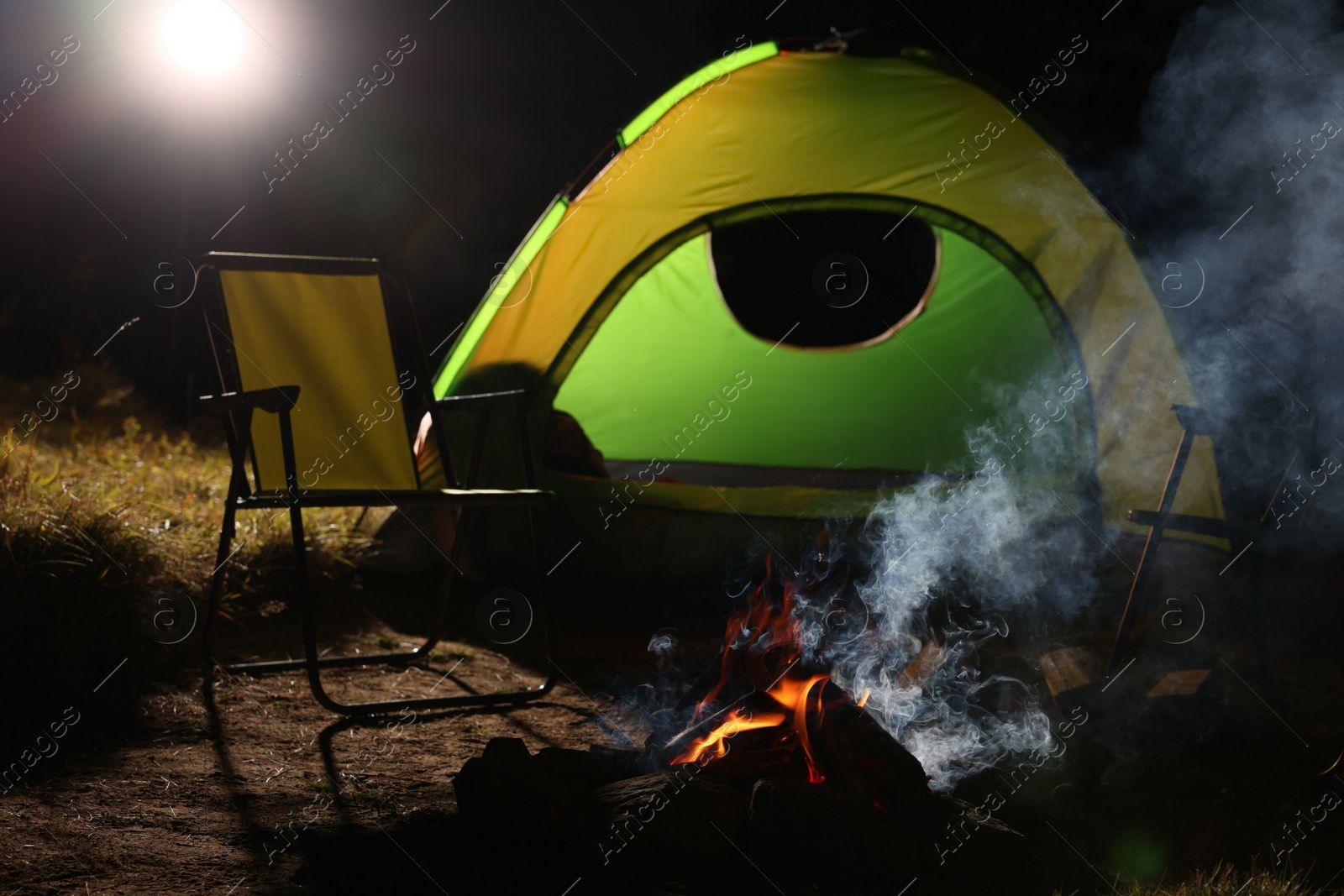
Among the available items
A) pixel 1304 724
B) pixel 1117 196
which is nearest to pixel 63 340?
pixel 1117 196

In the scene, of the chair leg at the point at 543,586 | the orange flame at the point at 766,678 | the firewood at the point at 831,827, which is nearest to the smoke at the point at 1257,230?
the orange flame at the point at 766,678

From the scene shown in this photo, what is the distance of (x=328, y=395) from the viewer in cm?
283

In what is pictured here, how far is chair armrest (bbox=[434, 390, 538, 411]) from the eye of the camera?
2729 mm

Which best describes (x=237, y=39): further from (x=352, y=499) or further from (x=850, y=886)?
(x=850, y=886)

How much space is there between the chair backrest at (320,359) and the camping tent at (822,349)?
2.80 feet

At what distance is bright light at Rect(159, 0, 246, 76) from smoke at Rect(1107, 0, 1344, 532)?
5.49 metres

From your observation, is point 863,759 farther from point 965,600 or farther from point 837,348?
point 837,348

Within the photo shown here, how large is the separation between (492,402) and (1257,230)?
2944 millimetres

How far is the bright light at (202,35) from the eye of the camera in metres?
5.92

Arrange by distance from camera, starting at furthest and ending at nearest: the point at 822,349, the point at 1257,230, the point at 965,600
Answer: the point at 822,349, the point at 1257,230, the point at 965,600

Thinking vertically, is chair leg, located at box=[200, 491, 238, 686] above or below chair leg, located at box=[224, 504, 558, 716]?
above

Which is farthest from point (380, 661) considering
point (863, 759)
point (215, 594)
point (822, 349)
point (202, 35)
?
point (202, 35)

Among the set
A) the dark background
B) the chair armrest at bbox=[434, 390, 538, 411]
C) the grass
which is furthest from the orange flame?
the dark background

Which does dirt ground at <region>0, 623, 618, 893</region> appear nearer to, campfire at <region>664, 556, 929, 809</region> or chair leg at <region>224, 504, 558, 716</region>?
chair leg at <region>224, 504, 558, 716</region>
